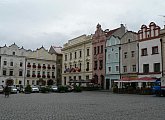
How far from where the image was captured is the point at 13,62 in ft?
281

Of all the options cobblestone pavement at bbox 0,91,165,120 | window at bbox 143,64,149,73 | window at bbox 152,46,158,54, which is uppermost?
window at bbox 152,46,158,54

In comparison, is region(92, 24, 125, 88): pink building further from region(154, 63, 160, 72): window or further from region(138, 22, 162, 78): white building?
region(154, 63, 160, 72): window

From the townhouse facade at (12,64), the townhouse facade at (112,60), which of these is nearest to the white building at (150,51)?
the townhouse facade at (112,60)

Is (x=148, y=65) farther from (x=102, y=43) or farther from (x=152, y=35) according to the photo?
(x=102, y=43)

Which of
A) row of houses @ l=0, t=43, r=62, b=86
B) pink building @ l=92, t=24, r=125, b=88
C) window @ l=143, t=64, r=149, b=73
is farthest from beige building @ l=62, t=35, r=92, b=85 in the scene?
window @ l=143, t=64, r=149, b=73

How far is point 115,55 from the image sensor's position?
59.8 metres

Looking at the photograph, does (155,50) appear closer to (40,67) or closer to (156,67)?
(156,67)

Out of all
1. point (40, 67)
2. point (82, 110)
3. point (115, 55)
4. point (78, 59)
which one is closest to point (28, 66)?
point (40, 67)

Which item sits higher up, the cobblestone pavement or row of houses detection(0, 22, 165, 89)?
row of houses detection(0, 22, 165, 89)

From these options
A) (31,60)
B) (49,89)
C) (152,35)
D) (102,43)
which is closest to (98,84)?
(102,43)

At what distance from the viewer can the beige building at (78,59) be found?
227 ft

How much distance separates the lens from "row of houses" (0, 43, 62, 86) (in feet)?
275

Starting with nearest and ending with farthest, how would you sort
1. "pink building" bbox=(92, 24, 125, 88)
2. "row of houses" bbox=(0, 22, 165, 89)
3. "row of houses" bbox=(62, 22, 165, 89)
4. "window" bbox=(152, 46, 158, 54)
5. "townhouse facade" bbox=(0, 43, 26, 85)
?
"window" bbox=(152, 46, 158, 54) < "row of houses" bbox=(62, 22, 165, 89) < "row of houses" bbox=(0, 22, 165, 89) < "pink building" bbox=(92, 24, 125, 88) < "townhouse facade" bbox=(0, 43, 26, 85)

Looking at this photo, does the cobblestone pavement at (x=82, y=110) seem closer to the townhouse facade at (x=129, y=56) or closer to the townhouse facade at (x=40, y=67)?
the townhouse facade at (x=129, y=56)
